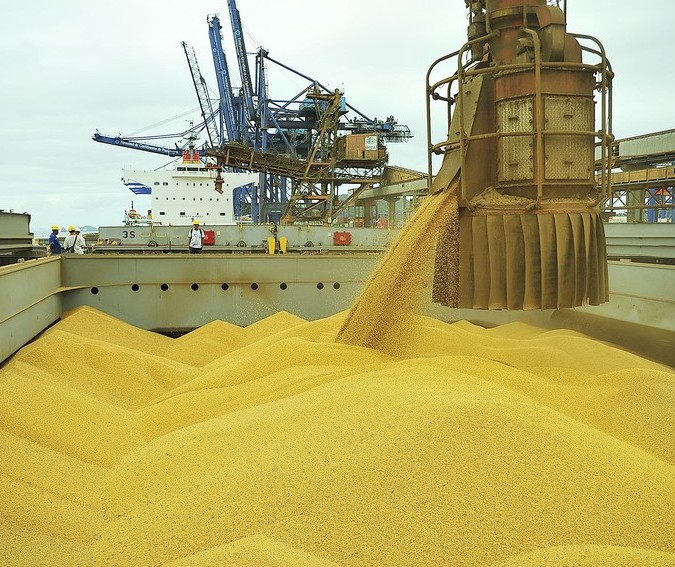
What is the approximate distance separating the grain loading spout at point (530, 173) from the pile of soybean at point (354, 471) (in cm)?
66

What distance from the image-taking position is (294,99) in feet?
111

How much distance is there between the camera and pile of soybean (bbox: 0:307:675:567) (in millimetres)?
1940

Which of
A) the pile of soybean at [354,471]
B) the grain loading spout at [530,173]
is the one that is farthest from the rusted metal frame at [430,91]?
the pile of soybean at [354,471]

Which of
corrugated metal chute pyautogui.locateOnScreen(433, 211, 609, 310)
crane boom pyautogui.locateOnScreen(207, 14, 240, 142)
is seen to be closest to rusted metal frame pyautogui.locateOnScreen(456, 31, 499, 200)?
corrugated metal chute pyautogui.locateOnScreen(433, 211, 609, 310)

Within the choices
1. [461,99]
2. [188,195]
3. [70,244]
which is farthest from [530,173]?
[188,195]

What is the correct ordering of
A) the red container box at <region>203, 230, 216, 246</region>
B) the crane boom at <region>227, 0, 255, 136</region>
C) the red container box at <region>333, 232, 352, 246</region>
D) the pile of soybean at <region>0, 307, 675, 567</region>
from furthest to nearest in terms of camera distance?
the crane boom at <region>227, 0, 255, 136</region> → the red container box at <region>333, 232, 352, 246</region> → the red container box at <region>203, 230, 216, 246</region> → the pile of soybean at <region>0, 307, 675, 567</region>

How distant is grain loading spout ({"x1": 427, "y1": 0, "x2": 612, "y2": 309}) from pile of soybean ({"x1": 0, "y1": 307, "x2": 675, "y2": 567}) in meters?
0.66

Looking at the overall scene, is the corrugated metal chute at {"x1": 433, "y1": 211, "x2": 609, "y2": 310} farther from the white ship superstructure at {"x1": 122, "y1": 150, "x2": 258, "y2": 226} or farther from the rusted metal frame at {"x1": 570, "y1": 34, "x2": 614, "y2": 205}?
the white ship superstructure at {"x1": 122, "y1": 150, "x2": 258, "y2": 226}

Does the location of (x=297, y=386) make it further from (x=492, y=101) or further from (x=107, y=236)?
(x=107, y=236)

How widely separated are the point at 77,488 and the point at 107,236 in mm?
13815

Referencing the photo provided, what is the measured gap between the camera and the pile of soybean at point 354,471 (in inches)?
76.4

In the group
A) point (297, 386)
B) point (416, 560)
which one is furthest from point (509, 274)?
point (416, 560)

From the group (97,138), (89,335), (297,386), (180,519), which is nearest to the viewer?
(180,519)

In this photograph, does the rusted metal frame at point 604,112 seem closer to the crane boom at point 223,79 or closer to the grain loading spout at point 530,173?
the grain loading spout at point 530,173
